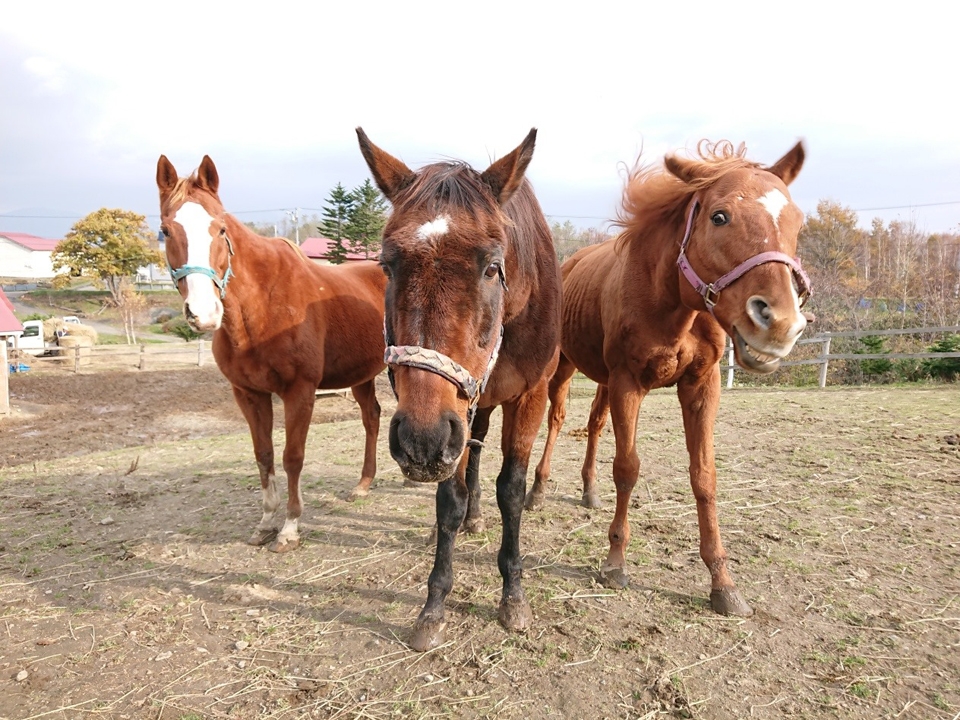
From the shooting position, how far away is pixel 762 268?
234cm

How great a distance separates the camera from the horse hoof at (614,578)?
3238 millimetres

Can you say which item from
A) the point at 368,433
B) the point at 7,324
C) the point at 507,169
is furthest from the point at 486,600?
the point at 7,324

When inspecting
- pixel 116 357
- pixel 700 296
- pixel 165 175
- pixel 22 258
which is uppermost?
pixel 22 258

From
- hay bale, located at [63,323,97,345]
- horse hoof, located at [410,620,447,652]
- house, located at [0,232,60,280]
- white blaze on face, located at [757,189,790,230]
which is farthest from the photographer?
house, located at [0,232,60,280]

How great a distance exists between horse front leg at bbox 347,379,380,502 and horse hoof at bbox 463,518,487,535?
1.39 m

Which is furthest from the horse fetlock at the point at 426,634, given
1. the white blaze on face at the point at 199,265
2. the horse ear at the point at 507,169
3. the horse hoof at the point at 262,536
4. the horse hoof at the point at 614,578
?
the white blaze on face at the point at 199,265

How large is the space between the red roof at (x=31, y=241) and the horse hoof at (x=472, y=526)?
302 feet

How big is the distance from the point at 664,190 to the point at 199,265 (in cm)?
298

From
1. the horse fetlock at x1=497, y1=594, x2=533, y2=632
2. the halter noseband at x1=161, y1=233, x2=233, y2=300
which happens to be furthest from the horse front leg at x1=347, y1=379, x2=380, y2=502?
the horse fetlock at x1=497, y1=594, x2=533, y2=632

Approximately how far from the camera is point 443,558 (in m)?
2.91

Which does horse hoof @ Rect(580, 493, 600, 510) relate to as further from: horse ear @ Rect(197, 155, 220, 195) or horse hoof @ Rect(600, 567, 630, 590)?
horse ear @ Rect(197, 155, 220, 195)

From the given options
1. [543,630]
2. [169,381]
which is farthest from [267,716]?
[169,381]

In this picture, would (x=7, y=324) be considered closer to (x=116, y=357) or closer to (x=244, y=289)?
(x=116, y=357)

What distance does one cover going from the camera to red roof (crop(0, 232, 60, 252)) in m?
75.7
